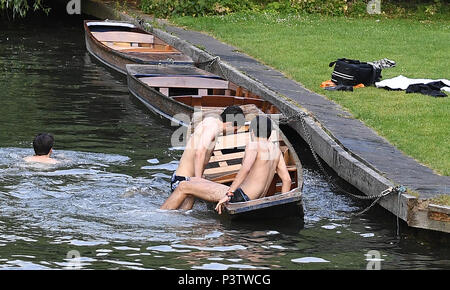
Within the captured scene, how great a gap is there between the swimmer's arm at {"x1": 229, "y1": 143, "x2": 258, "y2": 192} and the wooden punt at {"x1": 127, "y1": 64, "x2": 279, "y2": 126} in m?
5.11

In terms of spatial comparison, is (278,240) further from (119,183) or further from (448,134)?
(448,134)

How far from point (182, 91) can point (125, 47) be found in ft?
21.6

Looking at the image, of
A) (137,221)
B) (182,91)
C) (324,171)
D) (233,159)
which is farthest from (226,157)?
(182,91)

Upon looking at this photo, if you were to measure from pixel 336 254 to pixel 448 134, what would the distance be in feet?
16.5

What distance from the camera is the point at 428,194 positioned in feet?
38.7

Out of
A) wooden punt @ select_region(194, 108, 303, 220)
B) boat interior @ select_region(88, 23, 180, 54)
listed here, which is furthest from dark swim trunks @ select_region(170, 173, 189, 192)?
boat interior @ select_region(88, 23, 180, 54)

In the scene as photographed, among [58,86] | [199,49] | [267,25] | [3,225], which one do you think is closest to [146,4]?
[267,25]

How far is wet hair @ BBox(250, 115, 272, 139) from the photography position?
40.7ft

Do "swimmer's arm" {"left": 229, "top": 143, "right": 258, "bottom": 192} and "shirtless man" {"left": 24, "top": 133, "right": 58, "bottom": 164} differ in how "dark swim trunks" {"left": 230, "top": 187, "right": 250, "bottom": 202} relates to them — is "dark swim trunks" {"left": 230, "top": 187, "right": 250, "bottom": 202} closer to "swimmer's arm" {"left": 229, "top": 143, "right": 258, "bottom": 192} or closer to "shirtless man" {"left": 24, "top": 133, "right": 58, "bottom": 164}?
"swimmer's arm" {"left": 229, "top": 143, "right": 258, "bottom": 192}

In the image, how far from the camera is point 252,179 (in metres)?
12.3

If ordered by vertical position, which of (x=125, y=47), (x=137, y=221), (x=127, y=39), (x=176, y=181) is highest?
(x=127, y=39)

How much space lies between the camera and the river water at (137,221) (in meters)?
10.6

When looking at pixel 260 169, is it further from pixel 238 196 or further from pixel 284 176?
pixel 238 196

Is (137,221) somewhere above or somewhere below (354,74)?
below
